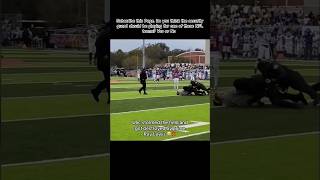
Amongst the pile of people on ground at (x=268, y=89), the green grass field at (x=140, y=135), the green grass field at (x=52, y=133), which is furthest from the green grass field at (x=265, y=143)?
the green grass field at (x=52, y=133)

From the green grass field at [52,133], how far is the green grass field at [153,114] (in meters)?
2.39

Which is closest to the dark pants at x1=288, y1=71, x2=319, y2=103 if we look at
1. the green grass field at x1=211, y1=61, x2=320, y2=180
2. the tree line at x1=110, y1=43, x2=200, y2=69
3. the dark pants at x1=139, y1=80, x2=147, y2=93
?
the green grass field at x1=211, y1=61, x2=320, y2=180

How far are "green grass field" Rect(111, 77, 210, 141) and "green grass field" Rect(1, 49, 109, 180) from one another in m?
2.39

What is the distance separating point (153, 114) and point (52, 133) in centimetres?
518

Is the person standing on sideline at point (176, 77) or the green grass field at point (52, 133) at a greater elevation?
the person standing on sideline at point (176, 77)

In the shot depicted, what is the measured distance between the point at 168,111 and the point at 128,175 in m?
0.46

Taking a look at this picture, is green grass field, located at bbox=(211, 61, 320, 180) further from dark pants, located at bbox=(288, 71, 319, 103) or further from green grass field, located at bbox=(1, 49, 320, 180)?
dark pants, located at bbox=(288, 71, 319, 103)

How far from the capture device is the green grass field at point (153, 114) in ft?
12.1

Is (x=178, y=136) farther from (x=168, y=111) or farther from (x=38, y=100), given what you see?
(x=38, y=100)

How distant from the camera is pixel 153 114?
148 inches

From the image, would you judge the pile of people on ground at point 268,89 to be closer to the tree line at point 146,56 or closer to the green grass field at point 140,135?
the green grass field at point 140,135

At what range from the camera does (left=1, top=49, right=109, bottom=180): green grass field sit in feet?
20.9

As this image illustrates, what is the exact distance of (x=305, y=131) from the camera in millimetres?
9242

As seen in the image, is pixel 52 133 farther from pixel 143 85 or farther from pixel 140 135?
pixel 140 135
